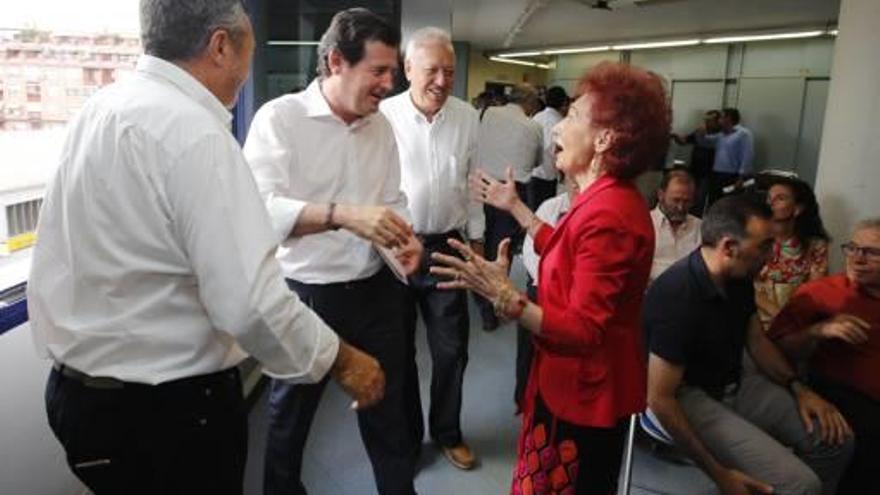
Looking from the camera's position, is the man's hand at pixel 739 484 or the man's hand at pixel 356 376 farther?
the man's hand at pixel 739 484

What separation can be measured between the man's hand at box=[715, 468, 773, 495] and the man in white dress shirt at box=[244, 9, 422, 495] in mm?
969

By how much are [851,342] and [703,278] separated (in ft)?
1.94

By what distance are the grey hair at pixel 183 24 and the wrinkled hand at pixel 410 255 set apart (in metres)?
0.76

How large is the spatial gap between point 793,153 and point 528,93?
519 cm

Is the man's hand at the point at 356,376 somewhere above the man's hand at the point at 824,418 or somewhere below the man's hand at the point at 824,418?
above

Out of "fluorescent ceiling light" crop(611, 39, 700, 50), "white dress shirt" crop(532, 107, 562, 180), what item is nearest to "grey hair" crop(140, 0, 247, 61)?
"white dress shirt" crop(532, 107, 562, 180)

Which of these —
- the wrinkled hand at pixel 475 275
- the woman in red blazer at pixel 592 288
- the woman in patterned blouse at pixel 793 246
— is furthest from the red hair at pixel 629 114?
the woman in patterned blouse at pixel 793 246

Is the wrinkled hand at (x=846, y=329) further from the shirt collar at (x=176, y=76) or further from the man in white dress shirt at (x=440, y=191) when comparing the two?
the shirt collar at (x=176, y=76)

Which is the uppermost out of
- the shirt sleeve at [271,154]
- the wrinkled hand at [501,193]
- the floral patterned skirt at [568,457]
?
→ the shirt sleeve at [271,154]

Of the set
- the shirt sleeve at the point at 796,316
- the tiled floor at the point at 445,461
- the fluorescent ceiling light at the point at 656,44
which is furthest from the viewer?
the fluorescent ceiling light at the point at 656,44

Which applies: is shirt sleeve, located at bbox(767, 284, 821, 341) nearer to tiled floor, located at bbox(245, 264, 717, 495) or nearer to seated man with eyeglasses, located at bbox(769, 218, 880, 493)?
seated man with eyeglasses, located at bbox(769, 218, 880, 493)

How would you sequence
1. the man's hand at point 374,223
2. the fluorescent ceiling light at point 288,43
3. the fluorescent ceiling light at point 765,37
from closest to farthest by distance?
the man's hand at point 374,223 < the fluorescent ceiling light at point 288,43 < the fluorescent ceiling light at point 765,37

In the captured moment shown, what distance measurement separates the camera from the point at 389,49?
1754 mm

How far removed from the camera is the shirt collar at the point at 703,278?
1.84m
